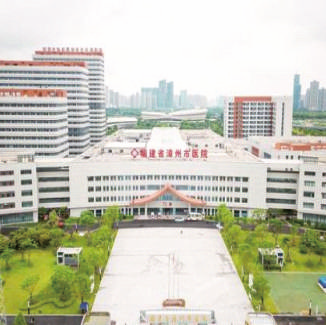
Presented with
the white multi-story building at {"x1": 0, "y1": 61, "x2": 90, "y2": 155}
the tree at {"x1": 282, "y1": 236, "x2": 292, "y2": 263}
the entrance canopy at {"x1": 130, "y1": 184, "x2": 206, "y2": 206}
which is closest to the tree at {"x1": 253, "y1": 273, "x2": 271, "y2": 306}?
the tree at {"x1": 282, "y1": 236, "x2": 292, "y2": 263}

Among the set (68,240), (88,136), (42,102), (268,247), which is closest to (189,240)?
(268,247)

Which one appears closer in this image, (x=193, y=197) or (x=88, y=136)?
(x=193, y=197)

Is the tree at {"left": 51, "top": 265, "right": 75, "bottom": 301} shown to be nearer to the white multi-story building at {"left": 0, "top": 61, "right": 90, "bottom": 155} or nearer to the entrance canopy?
the entrance canopy

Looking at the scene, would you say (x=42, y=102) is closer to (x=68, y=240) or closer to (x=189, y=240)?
(x=68, y=240)

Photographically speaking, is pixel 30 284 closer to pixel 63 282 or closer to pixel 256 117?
pixel 63 282

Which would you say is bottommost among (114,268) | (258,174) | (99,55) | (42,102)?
(114,268)

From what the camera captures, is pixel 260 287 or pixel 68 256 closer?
pixel 260 287

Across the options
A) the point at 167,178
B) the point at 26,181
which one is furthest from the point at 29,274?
the point at 167,178
